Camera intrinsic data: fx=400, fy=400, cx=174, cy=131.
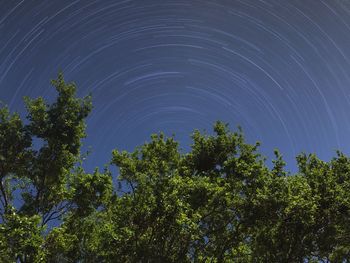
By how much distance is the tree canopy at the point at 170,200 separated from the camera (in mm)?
25109

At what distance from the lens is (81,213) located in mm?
30266

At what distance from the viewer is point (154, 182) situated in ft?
85.3

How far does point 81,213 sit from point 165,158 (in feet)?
25.1

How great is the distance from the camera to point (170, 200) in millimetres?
24203

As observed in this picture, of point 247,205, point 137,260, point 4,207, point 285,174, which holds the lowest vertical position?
point 137,260

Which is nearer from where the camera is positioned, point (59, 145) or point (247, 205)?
point (247, 205)

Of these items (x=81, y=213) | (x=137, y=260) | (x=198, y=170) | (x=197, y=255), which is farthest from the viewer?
(x=198, y=170)

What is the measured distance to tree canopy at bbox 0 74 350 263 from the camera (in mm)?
25109

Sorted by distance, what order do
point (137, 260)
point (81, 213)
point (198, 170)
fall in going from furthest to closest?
1. point (198, 170)
2. point (81, 213)
3. point (137, 260)

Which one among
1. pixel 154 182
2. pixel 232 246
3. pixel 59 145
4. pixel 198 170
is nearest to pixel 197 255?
pixel 232 246

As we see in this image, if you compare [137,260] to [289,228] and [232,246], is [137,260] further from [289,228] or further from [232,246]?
[289,228]

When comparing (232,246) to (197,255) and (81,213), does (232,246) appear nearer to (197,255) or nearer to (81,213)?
(197,255)

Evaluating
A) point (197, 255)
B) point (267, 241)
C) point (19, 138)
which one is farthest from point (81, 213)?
point (267, 241)

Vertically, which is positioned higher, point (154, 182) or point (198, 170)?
point (198, 170)
